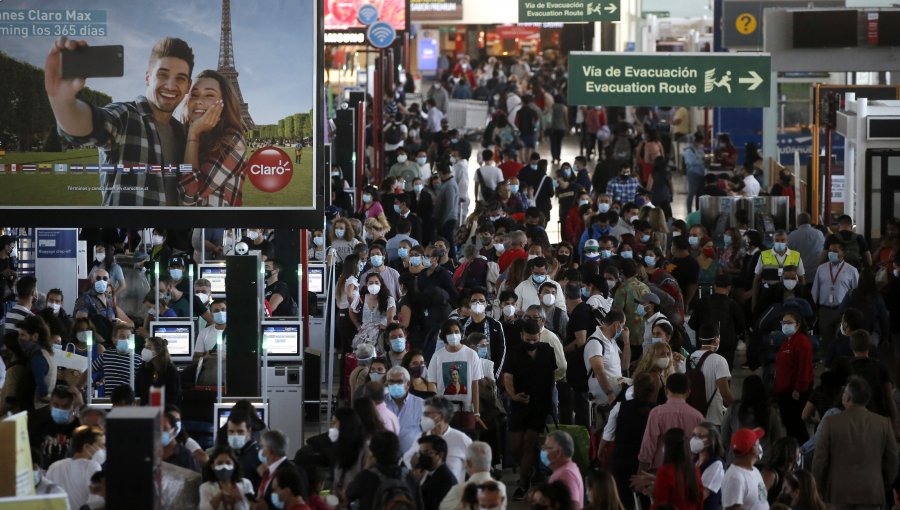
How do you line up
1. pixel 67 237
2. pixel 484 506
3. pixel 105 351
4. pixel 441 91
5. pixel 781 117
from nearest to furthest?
pixel 484 506 < pixel 105 351 < pixel 67 237 < pixel 781 117 < pixel 441 91

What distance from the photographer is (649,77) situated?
71.9 ft

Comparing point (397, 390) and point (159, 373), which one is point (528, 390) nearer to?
point (397, 390)

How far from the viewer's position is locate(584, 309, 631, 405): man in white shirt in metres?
13.5

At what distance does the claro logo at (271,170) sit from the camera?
13.7m

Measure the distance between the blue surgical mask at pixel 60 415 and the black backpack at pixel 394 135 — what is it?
20462 millimetres

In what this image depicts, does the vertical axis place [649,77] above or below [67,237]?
above

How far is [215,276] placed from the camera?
1856 cm

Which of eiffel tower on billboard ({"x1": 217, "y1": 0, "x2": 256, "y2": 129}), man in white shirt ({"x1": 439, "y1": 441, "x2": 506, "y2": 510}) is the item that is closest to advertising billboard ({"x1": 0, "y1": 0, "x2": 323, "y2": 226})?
eiffel tower on billboard ({"x1": 217, "y1": 0, "x2": 256, "y2": 129})

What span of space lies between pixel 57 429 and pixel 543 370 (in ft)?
12.3

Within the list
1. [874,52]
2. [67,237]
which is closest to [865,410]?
[67,237]

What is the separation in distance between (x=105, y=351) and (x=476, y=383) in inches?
144

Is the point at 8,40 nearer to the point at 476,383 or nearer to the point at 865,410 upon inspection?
the point at 476,383

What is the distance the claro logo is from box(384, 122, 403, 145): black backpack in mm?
18277

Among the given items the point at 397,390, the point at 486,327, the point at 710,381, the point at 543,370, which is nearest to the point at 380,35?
the point at 486,327
